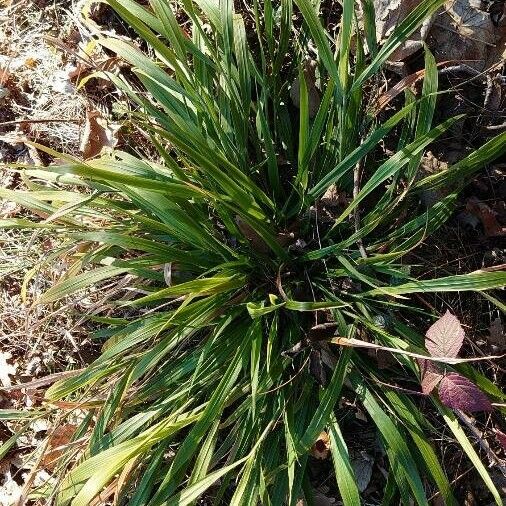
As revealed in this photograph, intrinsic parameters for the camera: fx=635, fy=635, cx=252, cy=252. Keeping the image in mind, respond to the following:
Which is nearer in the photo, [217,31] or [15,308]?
[217,31]

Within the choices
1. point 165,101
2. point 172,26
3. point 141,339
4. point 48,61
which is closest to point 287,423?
point 141,339

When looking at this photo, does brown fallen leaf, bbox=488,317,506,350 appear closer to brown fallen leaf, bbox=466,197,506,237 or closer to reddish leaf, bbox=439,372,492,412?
brown fallen leaf, bbox=466,197,506,237

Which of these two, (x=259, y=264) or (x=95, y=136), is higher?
(x=95, y=136)

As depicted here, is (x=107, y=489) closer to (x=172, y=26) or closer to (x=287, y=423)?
(x=287, y=423)

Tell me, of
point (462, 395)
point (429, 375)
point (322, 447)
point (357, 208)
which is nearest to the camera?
point (462, 395)

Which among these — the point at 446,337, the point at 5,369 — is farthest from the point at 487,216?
the point at 5,369

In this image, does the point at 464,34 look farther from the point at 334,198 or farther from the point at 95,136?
the point at 95,136
